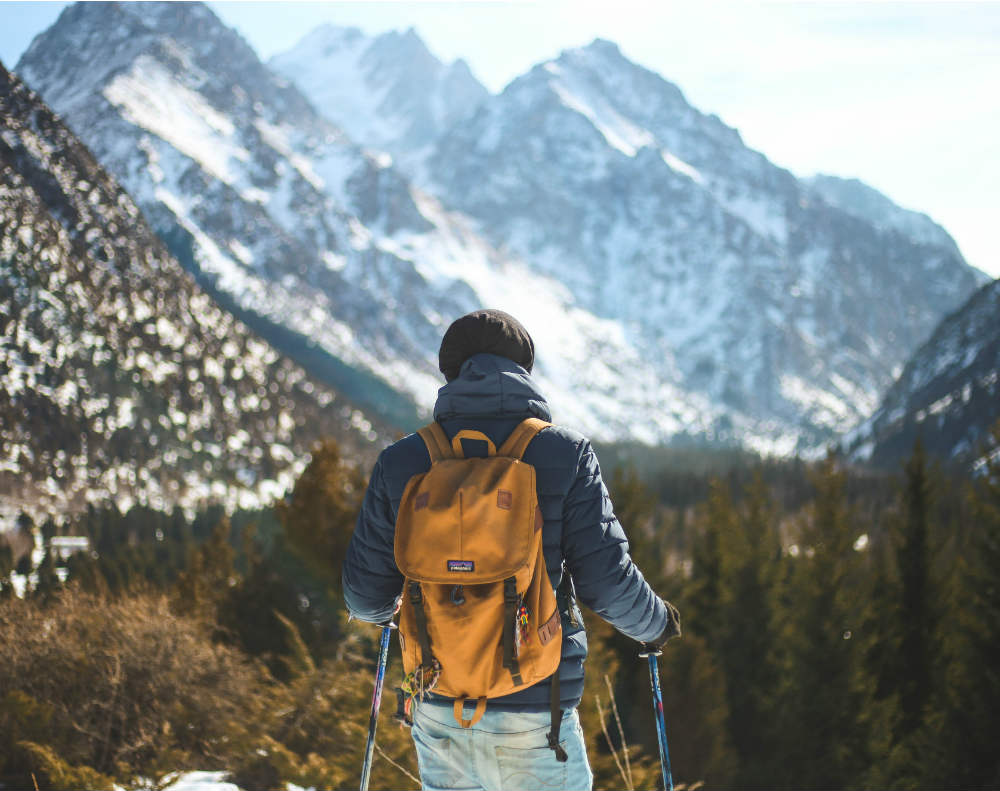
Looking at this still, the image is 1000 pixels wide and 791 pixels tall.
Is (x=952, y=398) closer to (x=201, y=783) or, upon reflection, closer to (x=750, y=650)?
(x=750, y=650)

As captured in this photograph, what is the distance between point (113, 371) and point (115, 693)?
428ft

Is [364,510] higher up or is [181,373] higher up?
[364,510]

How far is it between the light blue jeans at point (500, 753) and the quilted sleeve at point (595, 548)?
1.59 feet

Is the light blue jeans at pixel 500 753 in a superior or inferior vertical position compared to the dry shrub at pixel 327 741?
superior

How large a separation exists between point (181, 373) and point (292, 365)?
3911cm

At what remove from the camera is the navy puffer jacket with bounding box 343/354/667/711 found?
3.16m

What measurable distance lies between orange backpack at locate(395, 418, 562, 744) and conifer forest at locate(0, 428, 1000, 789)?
112 centimetres

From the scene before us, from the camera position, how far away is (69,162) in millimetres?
151125

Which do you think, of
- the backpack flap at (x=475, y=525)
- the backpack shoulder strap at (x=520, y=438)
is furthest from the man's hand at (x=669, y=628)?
the backpack shoulder strap at (x=520, y=438)

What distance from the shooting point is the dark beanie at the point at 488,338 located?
336 cm

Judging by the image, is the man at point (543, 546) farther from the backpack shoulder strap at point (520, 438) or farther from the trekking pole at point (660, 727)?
the trekking pole at point (660, 727)

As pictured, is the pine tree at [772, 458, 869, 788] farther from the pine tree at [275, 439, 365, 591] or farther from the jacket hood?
the jacket hood

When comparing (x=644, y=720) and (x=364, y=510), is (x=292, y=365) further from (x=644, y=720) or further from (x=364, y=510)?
(x=364, y=510)

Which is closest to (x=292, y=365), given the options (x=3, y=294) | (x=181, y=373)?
(x=181, y=373)
